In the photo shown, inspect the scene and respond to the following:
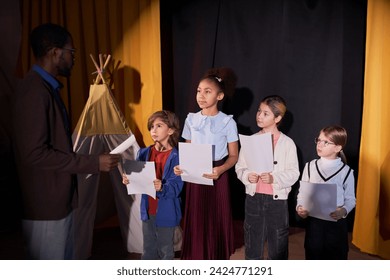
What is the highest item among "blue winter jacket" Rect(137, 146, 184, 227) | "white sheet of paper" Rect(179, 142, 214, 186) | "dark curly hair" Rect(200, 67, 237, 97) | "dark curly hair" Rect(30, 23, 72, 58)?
"dark curly hair" Rect(30, 23, 72, 58)

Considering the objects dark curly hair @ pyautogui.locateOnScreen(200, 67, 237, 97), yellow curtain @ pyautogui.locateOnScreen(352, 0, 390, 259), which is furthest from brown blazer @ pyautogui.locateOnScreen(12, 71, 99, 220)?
yellow curtain @ pyautogui.locateOnScreen(352, 0, 390, 259)

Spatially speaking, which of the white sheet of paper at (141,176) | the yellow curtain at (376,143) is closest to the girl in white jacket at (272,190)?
the white sheet of paper at (141,176)

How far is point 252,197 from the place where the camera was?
2.29m

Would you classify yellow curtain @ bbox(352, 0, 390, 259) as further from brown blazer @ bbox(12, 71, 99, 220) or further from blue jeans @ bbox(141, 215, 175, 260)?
brown blazer @ bbox(12, 71, 99, 220)

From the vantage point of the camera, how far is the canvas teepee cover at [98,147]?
275cm

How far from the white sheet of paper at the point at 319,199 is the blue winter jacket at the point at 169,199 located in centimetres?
73

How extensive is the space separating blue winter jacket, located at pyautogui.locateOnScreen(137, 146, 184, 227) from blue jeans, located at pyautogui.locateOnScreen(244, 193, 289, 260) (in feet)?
1.44

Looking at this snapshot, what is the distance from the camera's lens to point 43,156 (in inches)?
66.4

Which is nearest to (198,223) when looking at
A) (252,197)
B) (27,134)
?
(252,197)

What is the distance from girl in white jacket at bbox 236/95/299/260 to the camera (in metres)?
2.17

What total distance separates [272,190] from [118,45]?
1883 mm

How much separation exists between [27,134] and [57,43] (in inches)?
18.0

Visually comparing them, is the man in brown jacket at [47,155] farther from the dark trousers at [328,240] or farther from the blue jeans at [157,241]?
the dark trousers at [328,240]
